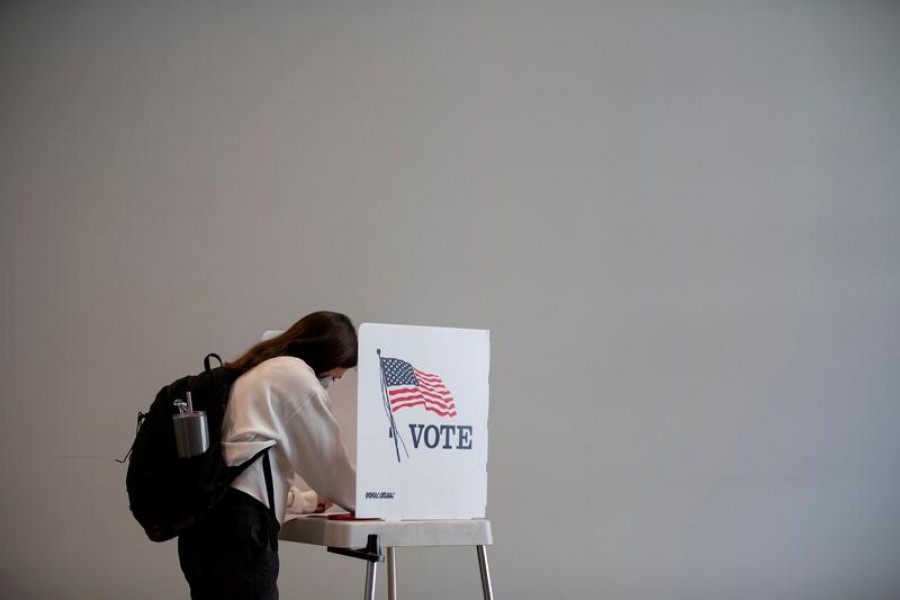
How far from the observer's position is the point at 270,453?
2.35 metres

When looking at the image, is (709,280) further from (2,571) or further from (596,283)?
(2,571)

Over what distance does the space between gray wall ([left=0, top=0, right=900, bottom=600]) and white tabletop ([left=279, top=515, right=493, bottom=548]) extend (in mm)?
1768

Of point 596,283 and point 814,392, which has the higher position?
point 596,283

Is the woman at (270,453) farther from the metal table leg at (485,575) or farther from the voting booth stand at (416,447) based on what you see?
the metal table leg at (485,575)

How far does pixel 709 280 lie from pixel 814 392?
65 centimetres

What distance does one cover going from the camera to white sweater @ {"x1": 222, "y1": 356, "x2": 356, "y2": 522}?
7.53 feet

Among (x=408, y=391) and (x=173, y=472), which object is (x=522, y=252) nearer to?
(x=408, y=391)

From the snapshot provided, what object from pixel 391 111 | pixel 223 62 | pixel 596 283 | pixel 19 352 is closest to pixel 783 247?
pixel 596 283

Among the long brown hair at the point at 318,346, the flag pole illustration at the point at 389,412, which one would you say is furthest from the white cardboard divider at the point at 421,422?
the long brown hair at the point at 318,346

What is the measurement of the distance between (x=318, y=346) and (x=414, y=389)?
0.25m

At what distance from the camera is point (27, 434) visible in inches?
157

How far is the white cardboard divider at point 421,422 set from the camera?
7.73ft

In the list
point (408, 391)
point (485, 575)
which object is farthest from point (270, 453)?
point (485, 575)

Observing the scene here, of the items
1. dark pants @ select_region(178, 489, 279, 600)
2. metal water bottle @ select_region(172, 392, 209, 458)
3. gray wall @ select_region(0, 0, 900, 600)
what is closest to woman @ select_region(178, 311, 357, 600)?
dark pants @ select_region(178, 489, 279, 600)
